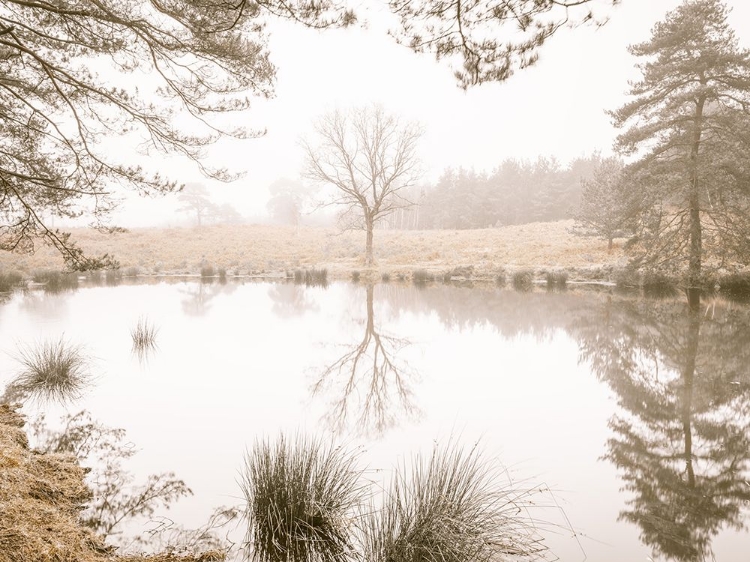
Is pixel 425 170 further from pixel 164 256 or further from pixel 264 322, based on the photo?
pixel 164 256

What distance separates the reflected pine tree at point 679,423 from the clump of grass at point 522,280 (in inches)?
329

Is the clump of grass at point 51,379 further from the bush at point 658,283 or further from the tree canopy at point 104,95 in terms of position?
the bush at point 658,283

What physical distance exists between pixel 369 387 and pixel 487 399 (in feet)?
5.79

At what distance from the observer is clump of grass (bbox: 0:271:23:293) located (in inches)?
683

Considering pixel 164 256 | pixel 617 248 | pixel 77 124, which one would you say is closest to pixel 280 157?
pixel 164 256

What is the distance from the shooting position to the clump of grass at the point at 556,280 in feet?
63.0

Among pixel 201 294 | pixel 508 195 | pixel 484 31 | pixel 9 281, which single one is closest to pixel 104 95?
pixel 484 31

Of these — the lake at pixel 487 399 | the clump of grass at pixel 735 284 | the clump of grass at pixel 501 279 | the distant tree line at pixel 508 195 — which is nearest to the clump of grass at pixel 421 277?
the clump of grass at pixel 501 279

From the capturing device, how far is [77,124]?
7238 millimetres

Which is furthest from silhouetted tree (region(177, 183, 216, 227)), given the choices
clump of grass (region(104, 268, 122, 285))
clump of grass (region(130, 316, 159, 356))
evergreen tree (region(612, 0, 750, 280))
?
evergreen tree (region(612, 0, 750, 280))

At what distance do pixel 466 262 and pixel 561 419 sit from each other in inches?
845

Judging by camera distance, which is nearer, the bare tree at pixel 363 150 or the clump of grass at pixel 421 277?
the clump of grass at pixel 421 277

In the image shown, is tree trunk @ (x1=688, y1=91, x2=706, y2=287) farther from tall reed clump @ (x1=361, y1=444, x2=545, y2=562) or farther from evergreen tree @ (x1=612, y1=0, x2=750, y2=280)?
tall reed clump @ (x1=361, y1=444, x2=545, y2=562)

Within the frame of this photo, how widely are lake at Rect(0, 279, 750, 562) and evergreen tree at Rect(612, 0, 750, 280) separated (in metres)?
4.02
